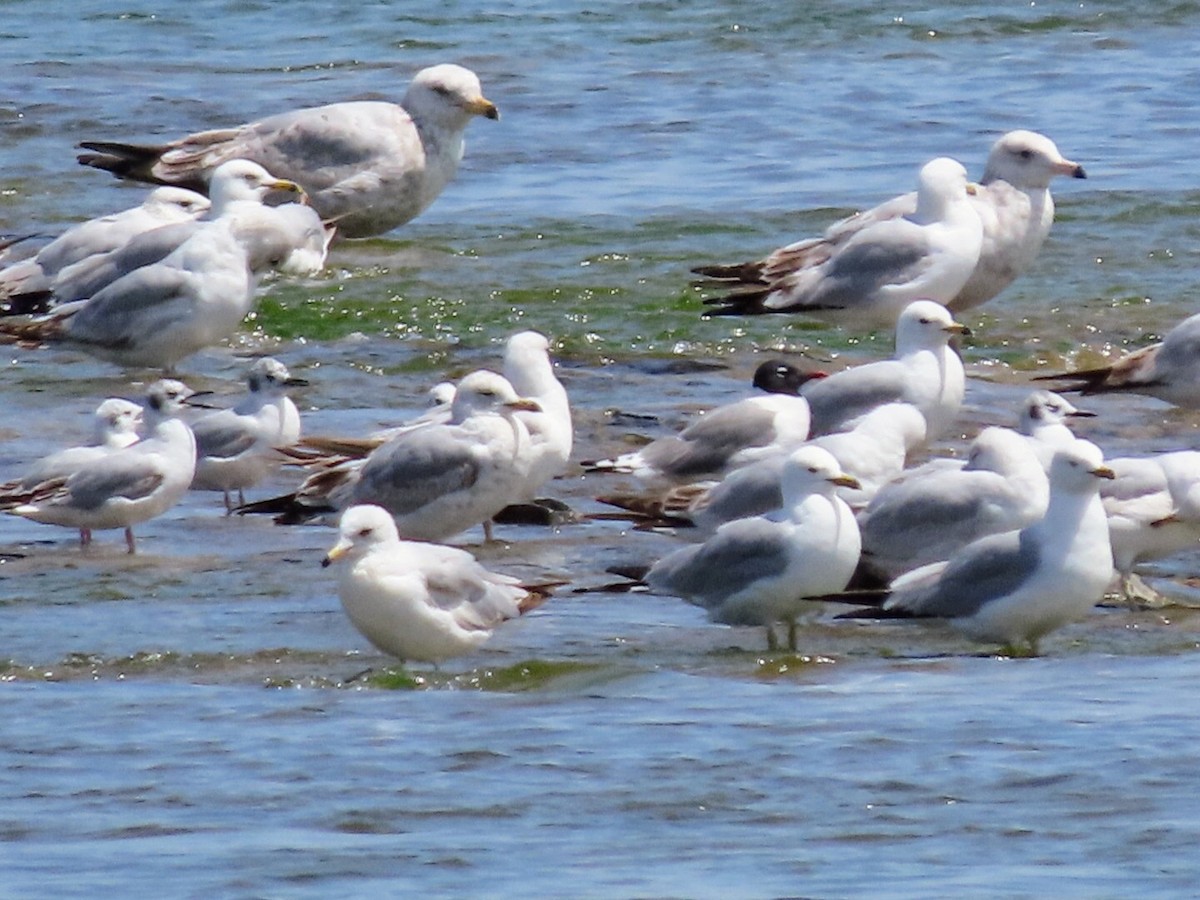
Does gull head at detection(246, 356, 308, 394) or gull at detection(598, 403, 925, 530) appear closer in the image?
gull at detection(598, 403, 925, 530)

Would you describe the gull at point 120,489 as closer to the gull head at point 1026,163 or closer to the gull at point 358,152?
the gull head at point 1026,163

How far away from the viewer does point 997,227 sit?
12.2 metres

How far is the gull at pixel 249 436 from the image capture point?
10.2m

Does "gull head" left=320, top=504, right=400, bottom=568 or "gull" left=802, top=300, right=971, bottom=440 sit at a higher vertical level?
"gull head" left=320, top=504, right=400, bottom=568

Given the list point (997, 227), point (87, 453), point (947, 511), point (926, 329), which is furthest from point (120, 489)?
point (997, 227)

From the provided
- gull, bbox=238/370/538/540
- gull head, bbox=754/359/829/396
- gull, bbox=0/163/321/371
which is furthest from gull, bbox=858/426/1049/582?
gull, bbox=0/163/321/371

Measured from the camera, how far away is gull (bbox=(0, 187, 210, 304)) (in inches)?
507

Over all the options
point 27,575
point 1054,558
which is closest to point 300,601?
point 27,575

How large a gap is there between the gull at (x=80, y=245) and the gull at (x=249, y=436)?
241 centimetres

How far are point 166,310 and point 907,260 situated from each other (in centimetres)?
304

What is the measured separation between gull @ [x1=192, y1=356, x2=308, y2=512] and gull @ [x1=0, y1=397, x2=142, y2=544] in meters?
0.27

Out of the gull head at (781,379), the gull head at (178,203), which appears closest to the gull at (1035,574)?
the gull head at (781,379)

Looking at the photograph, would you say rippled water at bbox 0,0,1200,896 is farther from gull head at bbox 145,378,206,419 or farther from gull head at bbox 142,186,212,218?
gull head at bbox 142,186,212,218

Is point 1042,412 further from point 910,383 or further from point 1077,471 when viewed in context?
point 1077,471
